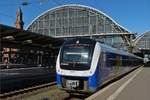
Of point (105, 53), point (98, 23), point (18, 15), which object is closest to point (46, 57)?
point (105, 53)

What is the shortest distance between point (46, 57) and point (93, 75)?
96.2 ft

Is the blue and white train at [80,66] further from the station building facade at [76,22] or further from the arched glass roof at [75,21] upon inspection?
the arched glass roof at [75,21]

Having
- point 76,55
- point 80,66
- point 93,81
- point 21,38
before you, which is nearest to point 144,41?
point 21,38

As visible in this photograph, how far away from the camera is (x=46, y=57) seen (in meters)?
43.9

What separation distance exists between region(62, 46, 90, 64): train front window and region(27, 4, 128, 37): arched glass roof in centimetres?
9354

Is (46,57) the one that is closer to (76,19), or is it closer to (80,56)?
(80,56)

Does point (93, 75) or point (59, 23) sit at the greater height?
point (59, 23)

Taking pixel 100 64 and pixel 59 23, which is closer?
pixel 100 64

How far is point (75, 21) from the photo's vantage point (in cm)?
11375

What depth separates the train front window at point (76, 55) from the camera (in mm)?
15383

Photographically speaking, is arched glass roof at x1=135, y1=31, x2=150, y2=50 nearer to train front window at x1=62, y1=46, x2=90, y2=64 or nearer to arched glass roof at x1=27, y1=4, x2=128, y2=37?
arched glass roof at x1=27, y1=4, x2=128, y2=37

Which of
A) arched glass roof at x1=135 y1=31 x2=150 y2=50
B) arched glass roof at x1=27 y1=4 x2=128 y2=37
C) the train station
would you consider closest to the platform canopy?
the train station

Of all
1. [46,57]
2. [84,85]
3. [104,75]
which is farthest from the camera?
[46,57]

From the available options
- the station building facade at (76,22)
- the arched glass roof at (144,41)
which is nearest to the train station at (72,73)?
the station building facade at (76,22)
